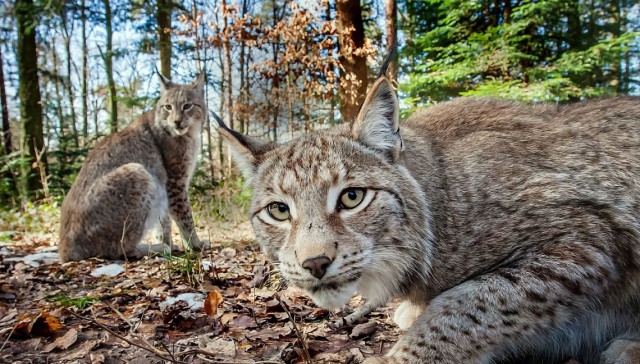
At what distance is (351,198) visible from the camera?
7.80 feet

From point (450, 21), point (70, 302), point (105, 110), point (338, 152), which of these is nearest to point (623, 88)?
point (450, 21)

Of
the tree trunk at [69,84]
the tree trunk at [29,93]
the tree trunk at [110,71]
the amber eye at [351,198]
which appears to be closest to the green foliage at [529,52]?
the amber eye at [351,198]

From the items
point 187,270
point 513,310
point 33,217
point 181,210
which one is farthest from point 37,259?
point 513,310

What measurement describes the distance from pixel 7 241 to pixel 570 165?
9022 millimetres

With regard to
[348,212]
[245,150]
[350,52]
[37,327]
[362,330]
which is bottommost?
[362,330]

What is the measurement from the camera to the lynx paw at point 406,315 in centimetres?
272

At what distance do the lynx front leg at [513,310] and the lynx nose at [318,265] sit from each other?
1.54 feet

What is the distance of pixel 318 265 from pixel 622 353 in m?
1.50

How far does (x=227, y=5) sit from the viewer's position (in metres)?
12.0

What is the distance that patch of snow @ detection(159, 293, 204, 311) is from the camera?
3.38 meters

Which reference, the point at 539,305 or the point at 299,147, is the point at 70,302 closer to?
the point at 299,147

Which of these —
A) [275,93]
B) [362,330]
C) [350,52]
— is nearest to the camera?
[362,330]

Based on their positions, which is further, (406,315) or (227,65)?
(227,65)

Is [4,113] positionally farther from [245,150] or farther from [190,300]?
[245,150]
